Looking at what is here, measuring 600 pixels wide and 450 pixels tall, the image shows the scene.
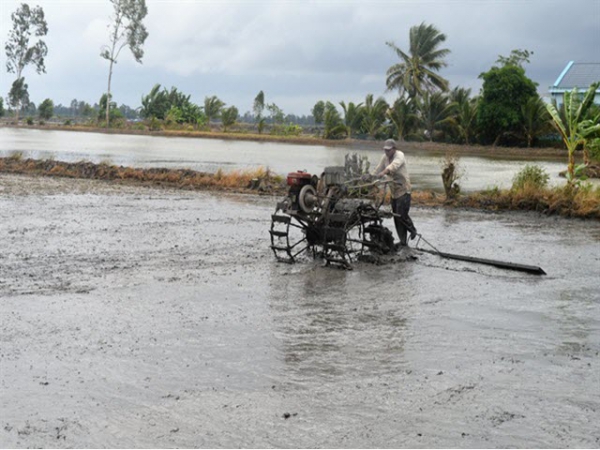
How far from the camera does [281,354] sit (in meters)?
6.76

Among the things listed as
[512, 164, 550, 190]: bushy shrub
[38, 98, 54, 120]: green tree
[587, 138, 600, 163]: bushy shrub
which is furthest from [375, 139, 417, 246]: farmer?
[38, 98, 54, 120]: green tree

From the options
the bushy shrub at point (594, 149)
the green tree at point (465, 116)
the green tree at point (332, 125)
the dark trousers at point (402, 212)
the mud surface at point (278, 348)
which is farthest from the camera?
the green tree at point (332, 125)

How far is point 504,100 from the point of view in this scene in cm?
5241

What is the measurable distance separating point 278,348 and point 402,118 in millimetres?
53808

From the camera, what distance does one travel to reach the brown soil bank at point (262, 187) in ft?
62.0

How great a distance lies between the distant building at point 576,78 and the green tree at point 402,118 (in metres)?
10.9

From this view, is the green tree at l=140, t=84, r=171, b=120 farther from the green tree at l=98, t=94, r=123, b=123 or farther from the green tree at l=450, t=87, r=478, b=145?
the green tree at l=450, t=87, r=478, b=145

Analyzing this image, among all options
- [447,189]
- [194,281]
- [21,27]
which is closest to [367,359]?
[194,281]

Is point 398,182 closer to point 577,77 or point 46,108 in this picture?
point 577,77

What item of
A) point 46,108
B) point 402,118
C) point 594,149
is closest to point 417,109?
point 402,118

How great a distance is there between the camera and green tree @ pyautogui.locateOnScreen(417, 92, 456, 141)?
189ft

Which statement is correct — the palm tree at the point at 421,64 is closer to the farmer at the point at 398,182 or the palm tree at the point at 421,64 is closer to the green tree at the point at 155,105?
the green tree at the point at 155,105

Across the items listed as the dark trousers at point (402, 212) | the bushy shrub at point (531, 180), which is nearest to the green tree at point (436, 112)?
the bushy shrub at point (531, 180)

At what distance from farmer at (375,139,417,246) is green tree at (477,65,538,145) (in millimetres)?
42464
